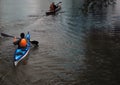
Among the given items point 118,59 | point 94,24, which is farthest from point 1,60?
point 94,24

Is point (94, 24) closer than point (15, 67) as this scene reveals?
No

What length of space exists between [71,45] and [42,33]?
5.90 m

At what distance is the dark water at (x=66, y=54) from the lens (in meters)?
15.2

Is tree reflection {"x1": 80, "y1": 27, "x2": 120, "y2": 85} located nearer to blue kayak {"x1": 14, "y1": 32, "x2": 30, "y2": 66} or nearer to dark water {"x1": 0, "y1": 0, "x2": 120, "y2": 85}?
dark water {"x1": 0, "y1": 0, "x2": 120, "y2": 85}

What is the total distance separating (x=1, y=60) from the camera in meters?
18.2

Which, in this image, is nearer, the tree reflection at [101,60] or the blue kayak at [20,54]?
the tree reflection at [101,60]

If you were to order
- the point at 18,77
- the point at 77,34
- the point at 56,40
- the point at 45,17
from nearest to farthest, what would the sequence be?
the point at 18,77
the point at 56,40
the point at 77,34
the point at 45,17

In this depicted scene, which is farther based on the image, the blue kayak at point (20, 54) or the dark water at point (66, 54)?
the blue kayak at point (20, 54)

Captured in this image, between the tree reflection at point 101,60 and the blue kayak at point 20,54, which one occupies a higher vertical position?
the blue kayak at point 20,54

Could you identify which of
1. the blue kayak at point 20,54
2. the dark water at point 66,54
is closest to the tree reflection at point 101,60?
the dark water at point 66,54

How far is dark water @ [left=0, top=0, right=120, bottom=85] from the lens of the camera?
50.0 feet

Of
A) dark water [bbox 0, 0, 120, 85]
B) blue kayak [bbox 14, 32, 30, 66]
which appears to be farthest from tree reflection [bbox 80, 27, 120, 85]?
blue kayak [bbox 14, 32, 30, 66]

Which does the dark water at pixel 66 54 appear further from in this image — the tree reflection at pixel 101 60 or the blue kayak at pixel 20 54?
the blue kayak at pixel 20 54

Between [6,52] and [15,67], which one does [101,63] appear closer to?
[15,67]
